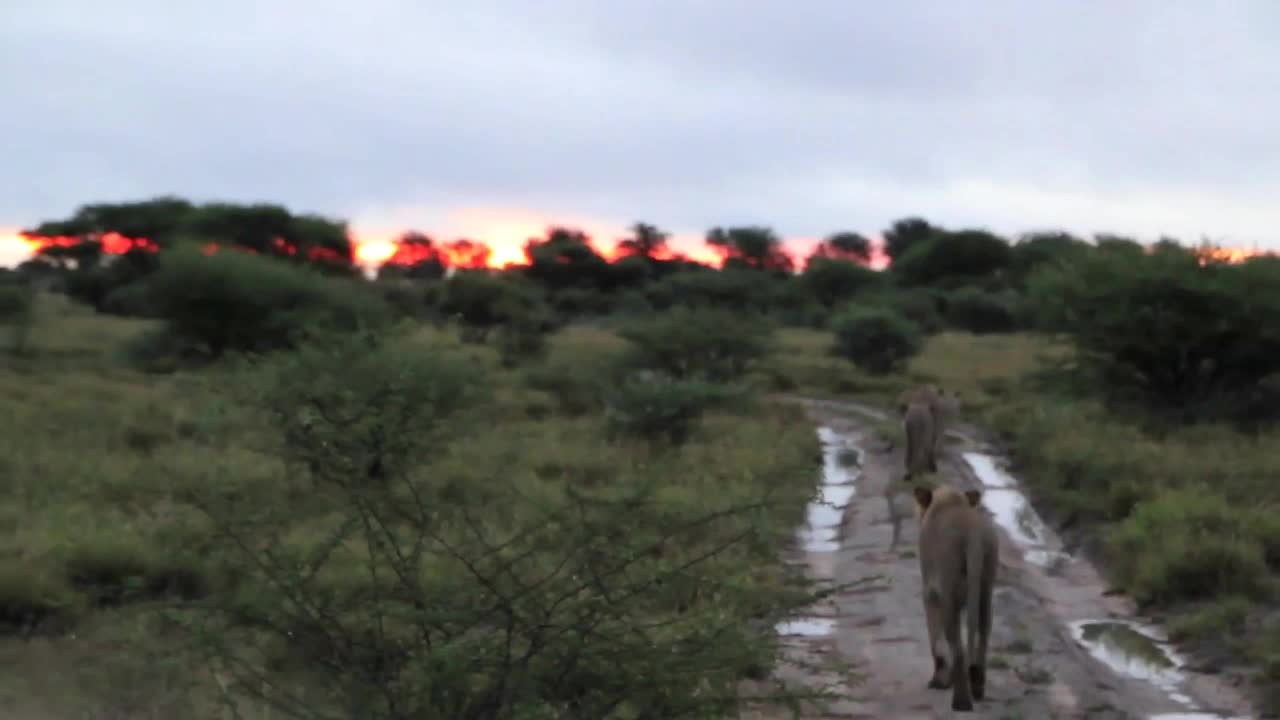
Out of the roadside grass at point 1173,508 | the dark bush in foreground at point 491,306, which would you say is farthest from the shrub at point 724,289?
the roadside grass at point 1173,508

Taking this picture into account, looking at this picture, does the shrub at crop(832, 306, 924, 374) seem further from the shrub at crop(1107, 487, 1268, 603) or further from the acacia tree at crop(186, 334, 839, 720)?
the acacia tree at crop(186, 334, 839, 720)

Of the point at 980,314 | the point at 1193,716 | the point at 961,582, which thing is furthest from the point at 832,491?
the point at 980,314

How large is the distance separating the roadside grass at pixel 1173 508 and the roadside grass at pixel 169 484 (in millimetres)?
2887

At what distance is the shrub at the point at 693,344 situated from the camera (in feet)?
103

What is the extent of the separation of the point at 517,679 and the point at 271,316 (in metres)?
29.6

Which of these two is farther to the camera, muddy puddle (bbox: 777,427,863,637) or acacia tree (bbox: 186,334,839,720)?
muddy puddle (bbox: 777,427,863,637)

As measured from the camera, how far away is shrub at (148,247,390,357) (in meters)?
33.8

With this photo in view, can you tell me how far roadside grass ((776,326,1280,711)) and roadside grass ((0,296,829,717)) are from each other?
2.89 metres

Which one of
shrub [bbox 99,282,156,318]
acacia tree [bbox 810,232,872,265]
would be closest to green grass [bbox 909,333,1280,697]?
shrub [bbox 99,282,156,318]

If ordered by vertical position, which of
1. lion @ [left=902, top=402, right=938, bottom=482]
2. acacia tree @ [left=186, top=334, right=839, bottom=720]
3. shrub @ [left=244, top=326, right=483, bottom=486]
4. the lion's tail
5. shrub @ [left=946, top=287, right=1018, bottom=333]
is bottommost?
shrub @ [left=946, top=287, right=1018, bottom=333]

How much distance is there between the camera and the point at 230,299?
3394cm

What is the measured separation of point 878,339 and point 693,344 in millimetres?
9445

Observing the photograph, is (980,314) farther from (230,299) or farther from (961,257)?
(230,299)

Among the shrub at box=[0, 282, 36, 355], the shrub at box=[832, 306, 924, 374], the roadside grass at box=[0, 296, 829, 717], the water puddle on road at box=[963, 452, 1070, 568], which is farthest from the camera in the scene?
the shrub at box=[832, 306, 924, 374]
